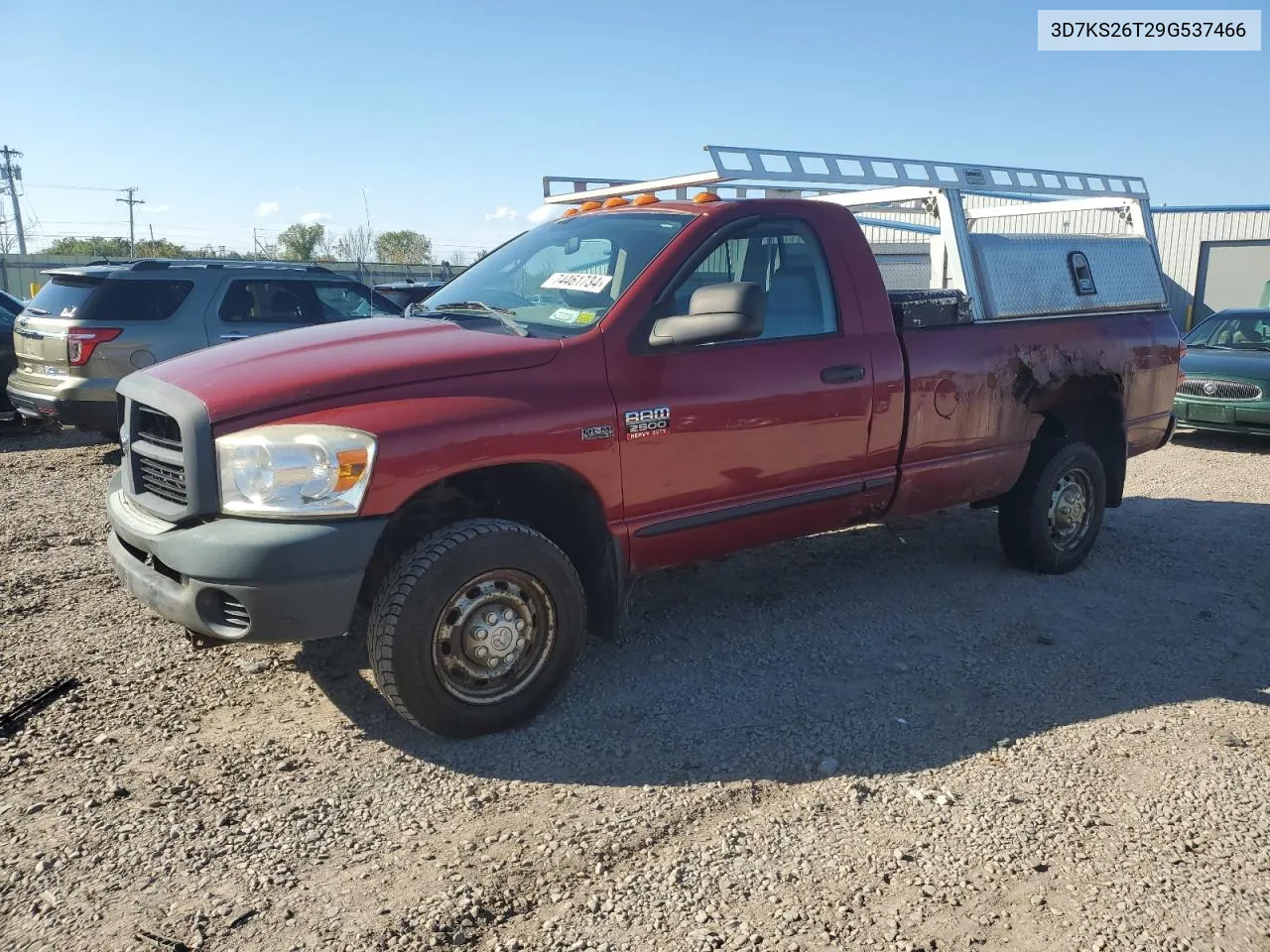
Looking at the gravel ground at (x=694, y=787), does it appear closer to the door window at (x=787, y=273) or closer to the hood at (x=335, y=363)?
the hood at (x=335, y=363)

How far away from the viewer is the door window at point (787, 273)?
4.24 metres

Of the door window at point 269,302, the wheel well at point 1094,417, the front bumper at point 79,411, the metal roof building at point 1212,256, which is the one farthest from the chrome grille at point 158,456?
the metal roof building at point 1212,256

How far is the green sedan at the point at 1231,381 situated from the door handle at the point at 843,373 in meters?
6.57

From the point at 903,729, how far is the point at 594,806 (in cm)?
128

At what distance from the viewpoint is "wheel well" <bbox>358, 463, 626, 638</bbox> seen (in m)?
3.57

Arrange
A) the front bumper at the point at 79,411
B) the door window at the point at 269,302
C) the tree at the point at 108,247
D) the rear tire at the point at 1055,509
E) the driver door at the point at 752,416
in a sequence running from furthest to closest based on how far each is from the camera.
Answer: the tree at the point at 108,247
the door window at the point at 269,302
the front bumper at the point at 79,411
the rear tire at the point at 1055,509
the driver door at the point at 752,416

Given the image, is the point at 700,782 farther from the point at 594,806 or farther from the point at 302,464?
the point at 302,464

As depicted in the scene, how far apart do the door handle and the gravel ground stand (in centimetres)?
123

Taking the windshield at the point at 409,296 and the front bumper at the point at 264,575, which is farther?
the windshield at the point at 409,296

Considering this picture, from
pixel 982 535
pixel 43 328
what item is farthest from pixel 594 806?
pixel 43 328

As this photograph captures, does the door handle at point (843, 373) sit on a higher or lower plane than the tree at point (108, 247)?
lower

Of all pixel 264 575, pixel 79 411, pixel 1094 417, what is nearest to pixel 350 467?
pixel 264 575

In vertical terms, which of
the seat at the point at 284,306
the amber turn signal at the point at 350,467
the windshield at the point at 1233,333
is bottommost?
the amber turn signal at the point at 350,467

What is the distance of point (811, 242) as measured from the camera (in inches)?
174
